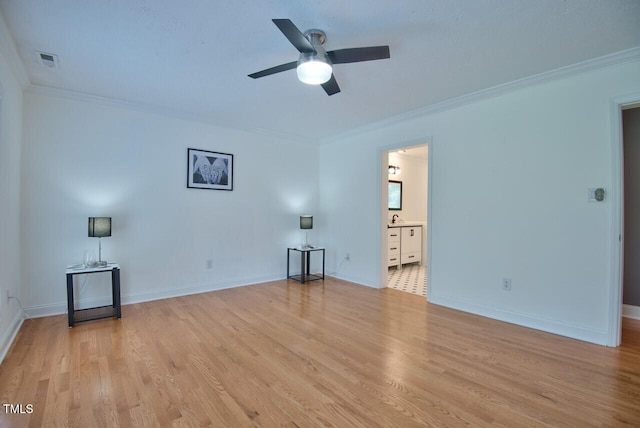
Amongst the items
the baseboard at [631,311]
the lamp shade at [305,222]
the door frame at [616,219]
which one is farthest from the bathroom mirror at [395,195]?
the door frame at [616,219]

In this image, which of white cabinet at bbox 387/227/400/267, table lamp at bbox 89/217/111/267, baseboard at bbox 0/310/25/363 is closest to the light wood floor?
baseboard at bbox 0/310/25/363

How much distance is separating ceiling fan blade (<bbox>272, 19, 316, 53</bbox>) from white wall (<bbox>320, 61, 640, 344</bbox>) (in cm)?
229

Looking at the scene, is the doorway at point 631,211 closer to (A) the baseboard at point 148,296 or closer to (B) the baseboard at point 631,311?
(B) the baseboard at point 631,311

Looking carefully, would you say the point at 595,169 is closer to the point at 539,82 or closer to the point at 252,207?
the point at 539,82

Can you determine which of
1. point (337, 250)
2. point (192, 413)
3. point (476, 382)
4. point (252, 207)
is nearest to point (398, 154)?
point (337, 250)

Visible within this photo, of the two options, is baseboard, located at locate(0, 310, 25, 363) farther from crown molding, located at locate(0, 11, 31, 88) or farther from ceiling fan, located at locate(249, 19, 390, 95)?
ceiling fan, located at locate(249, 19, 390, 95)

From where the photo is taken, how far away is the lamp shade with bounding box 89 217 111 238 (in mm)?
3100

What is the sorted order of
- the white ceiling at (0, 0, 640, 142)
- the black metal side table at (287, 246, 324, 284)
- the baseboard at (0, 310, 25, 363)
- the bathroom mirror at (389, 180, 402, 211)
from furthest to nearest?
the bathroom mirror at (389, 180, 402, 211) → the black metal side table at (287, 246, 324, 284) → the baseboard at (0, 310, 25, 363) → the white ceiling at (0, 0, 640, 142)

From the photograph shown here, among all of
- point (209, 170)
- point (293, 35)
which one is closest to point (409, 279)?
point (209, 170)

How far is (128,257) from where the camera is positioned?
142 inches

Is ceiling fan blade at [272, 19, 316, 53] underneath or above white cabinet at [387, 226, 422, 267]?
above

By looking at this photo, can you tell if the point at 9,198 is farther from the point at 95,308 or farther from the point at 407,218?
the point at 407,218

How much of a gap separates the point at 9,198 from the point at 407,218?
629cm

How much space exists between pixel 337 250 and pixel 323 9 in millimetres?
3830
